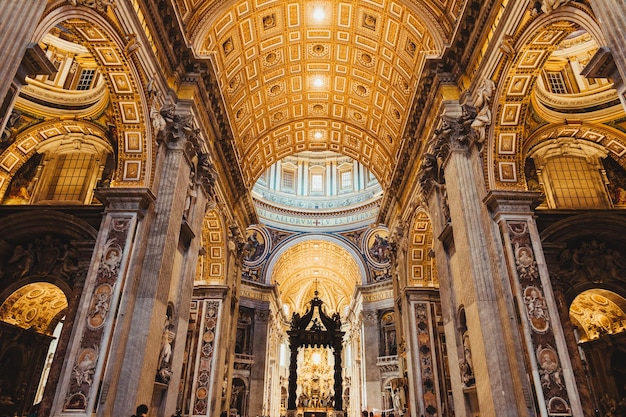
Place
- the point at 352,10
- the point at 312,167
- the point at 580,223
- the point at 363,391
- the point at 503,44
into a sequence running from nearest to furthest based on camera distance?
the point at 503,44
the point at 580,223
the point at 352,10
the point at 363,391
the point at 312,167

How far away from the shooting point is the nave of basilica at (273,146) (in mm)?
7801

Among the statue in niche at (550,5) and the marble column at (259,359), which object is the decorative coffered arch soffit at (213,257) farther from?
the marble column at (259,359)

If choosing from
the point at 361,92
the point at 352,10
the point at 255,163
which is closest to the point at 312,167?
the point at 255,163

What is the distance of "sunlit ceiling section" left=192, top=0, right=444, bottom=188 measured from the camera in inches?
523

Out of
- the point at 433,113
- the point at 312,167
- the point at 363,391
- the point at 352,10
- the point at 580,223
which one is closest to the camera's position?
the point at 580,223

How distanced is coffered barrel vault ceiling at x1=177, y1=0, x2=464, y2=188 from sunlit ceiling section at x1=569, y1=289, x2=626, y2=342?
7.97 meters

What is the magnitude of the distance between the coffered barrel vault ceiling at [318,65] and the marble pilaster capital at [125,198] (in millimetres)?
4368

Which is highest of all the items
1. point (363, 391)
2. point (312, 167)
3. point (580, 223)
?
point (312, 167)

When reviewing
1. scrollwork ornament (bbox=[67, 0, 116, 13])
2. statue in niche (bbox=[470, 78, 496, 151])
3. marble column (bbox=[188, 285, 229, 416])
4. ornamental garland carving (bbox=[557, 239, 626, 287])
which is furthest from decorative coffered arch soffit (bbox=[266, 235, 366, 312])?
scrollwork ornament (bbox=[67, 0, 116, 13])

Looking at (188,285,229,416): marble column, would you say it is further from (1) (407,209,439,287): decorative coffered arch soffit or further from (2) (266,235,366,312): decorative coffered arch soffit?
(2) (266,235,366,312): decorative coffered arch soffit

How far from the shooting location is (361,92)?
1717cm

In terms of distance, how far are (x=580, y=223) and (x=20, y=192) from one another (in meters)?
15.8

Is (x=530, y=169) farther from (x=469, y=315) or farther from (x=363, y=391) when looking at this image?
(x=363, y=391)

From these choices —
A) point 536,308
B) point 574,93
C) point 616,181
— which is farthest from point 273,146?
point 536,308
